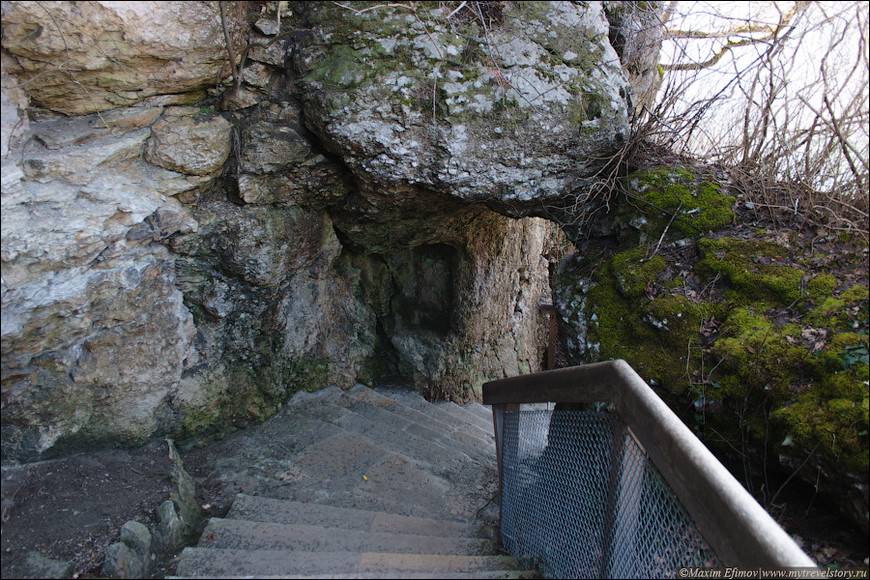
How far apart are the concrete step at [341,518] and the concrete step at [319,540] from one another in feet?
0.37

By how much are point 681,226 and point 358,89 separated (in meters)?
2.32

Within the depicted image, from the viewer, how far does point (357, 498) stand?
3.18 meters

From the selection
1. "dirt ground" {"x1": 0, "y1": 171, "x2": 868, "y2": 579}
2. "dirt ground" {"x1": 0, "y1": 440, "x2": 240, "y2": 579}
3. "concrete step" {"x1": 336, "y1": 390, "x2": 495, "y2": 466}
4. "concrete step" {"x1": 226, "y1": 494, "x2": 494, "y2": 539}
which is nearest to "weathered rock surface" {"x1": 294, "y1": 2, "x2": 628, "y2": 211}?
"dirt ground" {"x1": 0, "y1": 171, "x2": 868, "y2": 579}

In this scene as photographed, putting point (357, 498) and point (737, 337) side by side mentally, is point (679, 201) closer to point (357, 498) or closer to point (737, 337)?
point (737, 337)

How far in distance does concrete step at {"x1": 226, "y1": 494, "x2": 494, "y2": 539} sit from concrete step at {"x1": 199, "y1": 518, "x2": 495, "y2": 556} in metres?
0.11

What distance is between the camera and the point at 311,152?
12.2ft

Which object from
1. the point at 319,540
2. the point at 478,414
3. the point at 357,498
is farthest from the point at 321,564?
the point at 478,414

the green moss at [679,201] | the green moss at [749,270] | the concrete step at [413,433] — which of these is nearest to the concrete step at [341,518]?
the concrete step at [413,433]

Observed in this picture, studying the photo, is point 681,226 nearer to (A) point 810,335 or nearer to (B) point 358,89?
(A) point 810,335

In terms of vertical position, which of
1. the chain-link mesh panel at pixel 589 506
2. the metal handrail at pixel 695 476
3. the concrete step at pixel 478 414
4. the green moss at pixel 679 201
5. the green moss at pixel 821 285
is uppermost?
the green moss at pixel 679 201

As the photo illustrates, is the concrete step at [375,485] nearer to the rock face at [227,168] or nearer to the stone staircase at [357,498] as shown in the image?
the stone staircase at [357,498]

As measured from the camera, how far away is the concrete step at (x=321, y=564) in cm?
206

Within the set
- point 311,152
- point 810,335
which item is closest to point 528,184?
point 311,152

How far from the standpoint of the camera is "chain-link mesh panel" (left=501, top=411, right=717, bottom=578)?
4.76 ft
